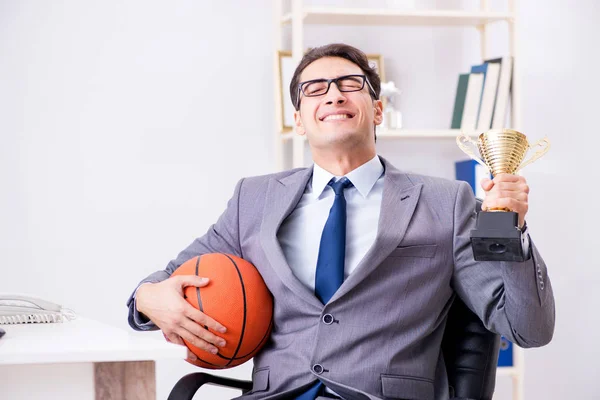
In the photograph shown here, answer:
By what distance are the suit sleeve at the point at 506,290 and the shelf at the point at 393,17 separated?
4.30 feet

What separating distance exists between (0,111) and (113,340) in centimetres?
202

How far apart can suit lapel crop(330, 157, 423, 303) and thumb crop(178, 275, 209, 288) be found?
1.01 ft

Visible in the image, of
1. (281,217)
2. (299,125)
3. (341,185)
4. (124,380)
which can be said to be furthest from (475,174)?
(124,380)

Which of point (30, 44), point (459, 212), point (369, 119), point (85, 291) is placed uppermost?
point (30, 44)

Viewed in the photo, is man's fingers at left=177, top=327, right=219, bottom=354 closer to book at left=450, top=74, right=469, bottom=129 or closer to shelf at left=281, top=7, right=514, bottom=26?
shelf at left=281, top=7, right=514, bottom=26

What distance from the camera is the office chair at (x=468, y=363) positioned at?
190 cm

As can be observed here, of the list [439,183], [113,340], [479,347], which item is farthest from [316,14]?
[113,340]

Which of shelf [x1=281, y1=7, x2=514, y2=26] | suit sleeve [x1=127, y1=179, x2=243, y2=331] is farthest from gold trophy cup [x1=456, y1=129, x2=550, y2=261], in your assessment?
shelf [x1=281, y1=7, x2=514, y2=26]

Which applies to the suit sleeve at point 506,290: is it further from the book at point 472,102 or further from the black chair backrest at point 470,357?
the book at point 472,102

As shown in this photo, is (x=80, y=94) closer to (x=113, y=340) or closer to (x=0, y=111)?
(x=0, y=111)

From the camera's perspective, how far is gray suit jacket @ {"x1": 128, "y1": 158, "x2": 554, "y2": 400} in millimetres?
1834

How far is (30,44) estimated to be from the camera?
319cm

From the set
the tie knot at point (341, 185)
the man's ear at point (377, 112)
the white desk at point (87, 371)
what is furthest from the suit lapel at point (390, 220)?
the white desk at point (87, 371)

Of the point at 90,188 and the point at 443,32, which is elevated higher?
the point at 443,32
